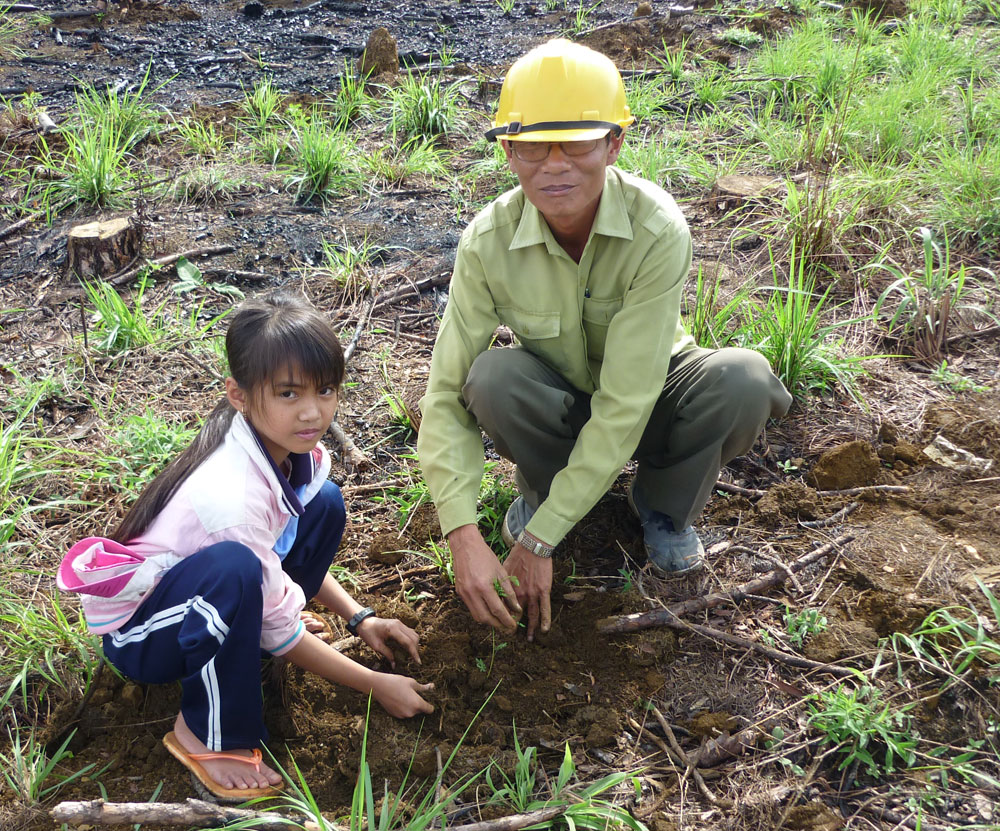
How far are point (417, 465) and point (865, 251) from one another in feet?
6.94

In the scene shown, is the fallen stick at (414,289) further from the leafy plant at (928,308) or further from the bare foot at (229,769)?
the bare foot at (229,769)

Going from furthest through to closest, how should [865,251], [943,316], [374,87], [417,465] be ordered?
[374,87], [865,251], [943,316], [417,465]

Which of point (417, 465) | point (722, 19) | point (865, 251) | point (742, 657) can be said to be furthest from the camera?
point (722, 19)

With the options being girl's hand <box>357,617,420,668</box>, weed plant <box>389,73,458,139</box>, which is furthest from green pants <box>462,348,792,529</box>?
weed plant <box>389,73,458,139</box>

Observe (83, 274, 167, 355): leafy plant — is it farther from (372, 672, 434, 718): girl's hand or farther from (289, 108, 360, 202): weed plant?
(372, 672, 434, 718): girl's hand

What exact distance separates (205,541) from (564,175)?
1113 millimetres

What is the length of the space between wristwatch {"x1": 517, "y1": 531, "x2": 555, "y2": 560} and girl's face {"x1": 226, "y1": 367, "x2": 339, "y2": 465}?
56cm

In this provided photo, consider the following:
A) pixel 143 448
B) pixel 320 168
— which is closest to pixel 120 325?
pixel 143 448

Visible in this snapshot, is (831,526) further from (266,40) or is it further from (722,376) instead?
(266,40)

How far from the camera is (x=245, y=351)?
5.90 ft

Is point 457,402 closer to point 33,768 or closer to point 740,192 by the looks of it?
point 33,768

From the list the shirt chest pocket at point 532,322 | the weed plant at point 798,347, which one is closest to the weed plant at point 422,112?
the weed plant at point 798,347

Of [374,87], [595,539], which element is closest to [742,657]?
[595,539]

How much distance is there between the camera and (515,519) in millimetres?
2490
